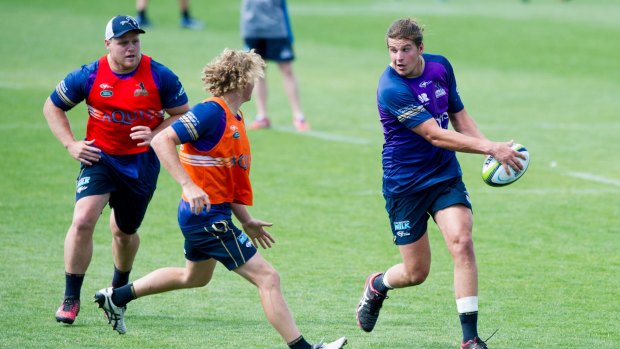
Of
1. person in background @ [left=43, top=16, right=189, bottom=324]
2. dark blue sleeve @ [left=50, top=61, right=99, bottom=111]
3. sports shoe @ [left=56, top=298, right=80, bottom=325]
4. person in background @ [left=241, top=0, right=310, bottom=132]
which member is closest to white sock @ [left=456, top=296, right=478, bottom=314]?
person in background @ [left=43, top=16, right=189, bottom=324]

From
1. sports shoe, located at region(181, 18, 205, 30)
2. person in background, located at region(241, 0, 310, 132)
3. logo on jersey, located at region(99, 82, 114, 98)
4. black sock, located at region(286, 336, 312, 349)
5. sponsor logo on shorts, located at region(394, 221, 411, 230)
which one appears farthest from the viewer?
sports shoe, located at region(181, 18, 205, 30)

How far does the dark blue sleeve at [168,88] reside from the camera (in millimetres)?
8211

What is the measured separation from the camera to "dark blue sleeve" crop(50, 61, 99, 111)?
815 cm

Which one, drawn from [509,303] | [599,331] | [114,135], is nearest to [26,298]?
[114,135]

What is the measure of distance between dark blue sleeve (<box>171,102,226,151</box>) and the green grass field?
1469 mm

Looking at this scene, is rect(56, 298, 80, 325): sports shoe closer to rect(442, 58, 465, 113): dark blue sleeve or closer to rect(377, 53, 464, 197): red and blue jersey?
rect(377, 53, 464, 197): red and blue jersey

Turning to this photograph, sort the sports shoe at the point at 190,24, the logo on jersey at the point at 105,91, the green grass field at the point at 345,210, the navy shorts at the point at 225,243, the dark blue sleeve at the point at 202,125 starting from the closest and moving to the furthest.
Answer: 1. the dark blue sleeve at the point at 202,125
2. the navy shorts at the point at 225,243
3. the green grass field at the point at 345,210
4. the logo on jersey at the point at 105,91
5. the sports shoe at the point at 190,24

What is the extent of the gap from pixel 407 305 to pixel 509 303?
0.80 m

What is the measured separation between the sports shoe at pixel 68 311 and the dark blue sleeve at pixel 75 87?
147 cm

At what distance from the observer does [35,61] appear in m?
22.2

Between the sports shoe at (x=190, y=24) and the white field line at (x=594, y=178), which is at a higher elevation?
the white field line at (x=594, y=178)

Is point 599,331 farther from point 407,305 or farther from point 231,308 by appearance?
point 231,308

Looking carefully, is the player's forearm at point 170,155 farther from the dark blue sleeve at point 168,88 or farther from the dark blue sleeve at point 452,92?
the dark blue sleeve at point 452,92

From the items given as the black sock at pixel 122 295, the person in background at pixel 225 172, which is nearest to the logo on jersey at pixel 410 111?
the person in background at pixel 225 172
